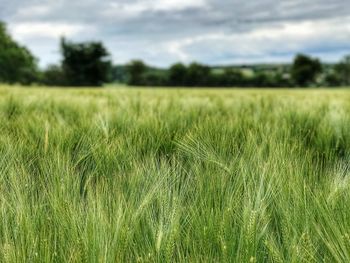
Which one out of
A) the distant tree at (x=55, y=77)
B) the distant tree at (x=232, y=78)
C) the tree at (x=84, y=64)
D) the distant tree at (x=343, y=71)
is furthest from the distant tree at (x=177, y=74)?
the distant tree at (x=343, y=71)

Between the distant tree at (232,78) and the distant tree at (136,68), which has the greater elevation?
the distant tree at (136,68)

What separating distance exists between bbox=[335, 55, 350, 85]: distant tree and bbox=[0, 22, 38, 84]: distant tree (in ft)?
164

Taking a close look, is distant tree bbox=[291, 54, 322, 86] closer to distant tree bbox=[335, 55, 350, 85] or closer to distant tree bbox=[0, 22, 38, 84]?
distant tree bbox=[335, 55, 350, 85]

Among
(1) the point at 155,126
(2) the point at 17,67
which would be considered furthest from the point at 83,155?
(2) the point at 17,67

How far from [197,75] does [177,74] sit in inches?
118

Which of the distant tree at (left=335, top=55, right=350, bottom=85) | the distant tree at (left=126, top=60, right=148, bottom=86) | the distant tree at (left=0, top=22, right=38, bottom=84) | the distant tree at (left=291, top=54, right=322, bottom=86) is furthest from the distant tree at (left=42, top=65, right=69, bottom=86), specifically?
the distant tree at (left=335, top=55, right=350, bottom=85)

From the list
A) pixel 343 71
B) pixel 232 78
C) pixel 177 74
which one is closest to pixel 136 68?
pixel 177 74

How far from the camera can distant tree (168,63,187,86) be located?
5441 centimetres

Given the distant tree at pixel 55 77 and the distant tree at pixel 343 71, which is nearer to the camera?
the distant tree at pixel 55 77

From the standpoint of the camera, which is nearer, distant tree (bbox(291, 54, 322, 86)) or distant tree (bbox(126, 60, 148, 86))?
distant tree (bbox(291, 54, 322, 86))

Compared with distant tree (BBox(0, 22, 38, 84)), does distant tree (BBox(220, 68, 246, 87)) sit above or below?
below

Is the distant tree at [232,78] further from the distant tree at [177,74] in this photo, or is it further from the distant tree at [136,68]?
the distant tree at [136,68]

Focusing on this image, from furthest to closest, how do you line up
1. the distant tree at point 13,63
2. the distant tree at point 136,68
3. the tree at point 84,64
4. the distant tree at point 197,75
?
1. the distant tree at point 136,68
2. the distant tree at point 197,75
3. the tree at point 84,64
4. the distant tree at point 13,63

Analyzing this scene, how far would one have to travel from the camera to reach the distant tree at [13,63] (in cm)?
4353
